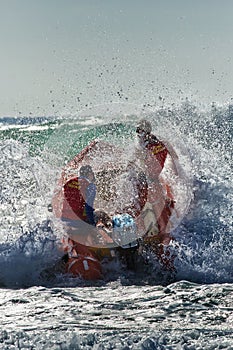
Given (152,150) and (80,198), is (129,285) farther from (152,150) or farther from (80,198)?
(152,150)

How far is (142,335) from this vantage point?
17.4 feet

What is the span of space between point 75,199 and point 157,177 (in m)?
2.02

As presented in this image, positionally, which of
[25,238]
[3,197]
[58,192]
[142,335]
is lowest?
[3,197]

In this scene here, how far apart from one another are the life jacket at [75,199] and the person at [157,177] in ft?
3.78

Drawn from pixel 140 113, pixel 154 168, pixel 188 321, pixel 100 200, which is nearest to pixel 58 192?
pixel 100 200

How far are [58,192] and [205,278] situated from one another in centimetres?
307

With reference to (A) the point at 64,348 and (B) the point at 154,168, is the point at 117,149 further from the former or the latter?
(A) the point at 64,348

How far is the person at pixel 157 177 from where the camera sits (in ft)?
30.3

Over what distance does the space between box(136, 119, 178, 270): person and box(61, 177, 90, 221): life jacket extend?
115cm

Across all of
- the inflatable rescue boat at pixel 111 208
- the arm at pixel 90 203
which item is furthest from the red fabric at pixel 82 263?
the arm at pixel 90 203

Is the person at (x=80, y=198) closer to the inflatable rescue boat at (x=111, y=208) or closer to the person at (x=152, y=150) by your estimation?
the inflatable rescue boat at (x=111, y=208)

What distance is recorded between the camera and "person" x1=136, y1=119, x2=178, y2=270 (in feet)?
30.3

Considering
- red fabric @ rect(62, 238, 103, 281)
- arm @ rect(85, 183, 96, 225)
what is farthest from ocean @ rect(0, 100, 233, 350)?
arm @ rect(85, 183, 96, 225)

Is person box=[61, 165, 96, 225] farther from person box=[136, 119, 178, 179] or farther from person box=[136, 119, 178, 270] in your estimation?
→ person box=[136, 119, 178, 179]
